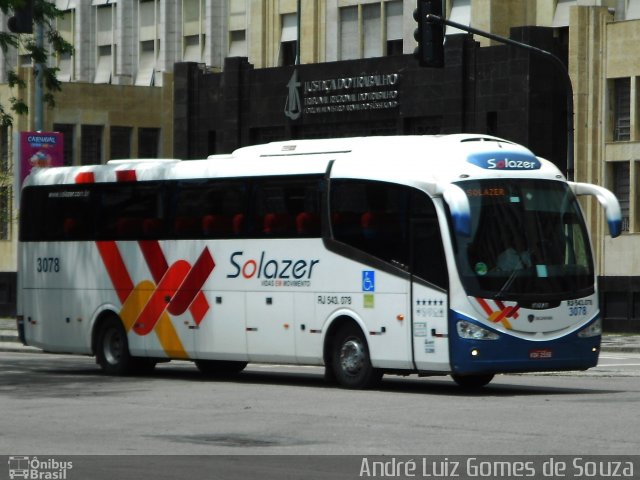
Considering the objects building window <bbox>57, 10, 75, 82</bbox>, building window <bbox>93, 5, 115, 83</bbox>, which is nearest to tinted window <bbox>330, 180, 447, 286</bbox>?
building window <bbox>93, 5, 115, 83</bbox>

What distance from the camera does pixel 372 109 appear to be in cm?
4741

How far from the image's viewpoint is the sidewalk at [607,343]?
115 feet

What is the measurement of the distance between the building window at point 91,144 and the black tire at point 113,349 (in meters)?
33.6

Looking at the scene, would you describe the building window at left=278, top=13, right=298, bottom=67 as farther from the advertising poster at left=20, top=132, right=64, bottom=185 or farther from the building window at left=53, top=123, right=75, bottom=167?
the advertising poster at left=20, top=132, right=64, bottom=185

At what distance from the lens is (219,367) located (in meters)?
25.6

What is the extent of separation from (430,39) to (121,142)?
33.5 metres

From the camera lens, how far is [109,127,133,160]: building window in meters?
59.6

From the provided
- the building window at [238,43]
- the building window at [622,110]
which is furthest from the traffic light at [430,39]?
the building window at [238,43]

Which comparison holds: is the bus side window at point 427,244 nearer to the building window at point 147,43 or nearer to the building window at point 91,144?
the building window at point 91,144

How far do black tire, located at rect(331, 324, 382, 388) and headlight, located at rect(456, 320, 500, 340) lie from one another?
1.60 meters

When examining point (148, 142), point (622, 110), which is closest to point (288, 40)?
point (148, 142)
